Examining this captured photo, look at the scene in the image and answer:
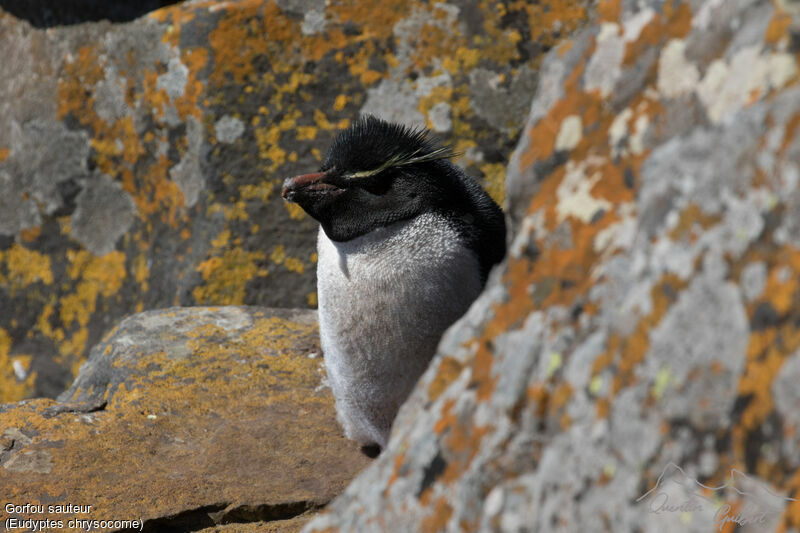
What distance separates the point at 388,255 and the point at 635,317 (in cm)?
240

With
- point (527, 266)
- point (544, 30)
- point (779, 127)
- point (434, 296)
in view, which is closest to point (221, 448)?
point (434, 296)

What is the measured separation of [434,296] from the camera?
4086 mm

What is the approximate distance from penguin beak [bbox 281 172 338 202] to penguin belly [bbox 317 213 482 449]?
0.30 m

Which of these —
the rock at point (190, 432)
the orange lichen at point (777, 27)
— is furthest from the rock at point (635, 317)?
the rock at point (190, 432)

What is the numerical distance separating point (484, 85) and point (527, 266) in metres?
4.20

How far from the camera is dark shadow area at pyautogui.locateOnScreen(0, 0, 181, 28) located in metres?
6.79

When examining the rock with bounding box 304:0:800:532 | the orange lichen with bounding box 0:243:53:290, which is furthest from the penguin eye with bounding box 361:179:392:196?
the orange lichen with bounding box 0:243:53:290

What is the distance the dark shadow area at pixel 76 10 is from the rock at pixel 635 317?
5210 millimetres

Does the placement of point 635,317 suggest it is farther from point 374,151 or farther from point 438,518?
point 374,151

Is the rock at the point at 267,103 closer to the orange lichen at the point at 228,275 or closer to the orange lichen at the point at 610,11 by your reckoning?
the orange lichen at the point at 228,275

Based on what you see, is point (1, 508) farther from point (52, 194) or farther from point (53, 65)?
point (53, 65)

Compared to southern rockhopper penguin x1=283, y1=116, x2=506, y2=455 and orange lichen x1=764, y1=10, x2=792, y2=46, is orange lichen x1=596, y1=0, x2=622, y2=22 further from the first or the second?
southern rockhopper penguin x1=283, y1=116, x2=506, y2=455

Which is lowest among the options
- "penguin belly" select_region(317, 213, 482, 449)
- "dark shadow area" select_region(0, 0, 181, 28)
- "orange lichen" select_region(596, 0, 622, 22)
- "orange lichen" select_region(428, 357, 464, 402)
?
"penguin belly" select_region(317, 213, 482, 449)

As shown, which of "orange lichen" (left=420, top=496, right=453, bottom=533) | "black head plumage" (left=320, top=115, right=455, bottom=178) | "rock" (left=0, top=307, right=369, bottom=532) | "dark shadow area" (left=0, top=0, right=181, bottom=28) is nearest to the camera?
"orange lichen" (left=420, top=496, right=453, bottom=533)
